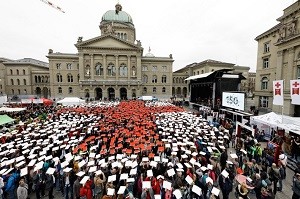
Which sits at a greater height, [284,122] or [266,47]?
[266,47]

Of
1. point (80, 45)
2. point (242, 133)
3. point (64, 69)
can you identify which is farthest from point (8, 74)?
point (242, 133)

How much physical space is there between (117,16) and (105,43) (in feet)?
56.1

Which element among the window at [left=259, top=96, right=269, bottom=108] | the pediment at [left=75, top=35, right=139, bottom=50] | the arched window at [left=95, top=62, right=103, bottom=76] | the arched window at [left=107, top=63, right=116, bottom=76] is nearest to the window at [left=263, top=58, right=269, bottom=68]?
the window at [left=259, top=96, right=269, bottom=108]

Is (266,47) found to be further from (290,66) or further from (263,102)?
(263,102)

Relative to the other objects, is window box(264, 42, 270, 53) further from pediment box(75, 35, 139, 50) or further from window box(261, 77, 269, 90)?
pediment box(75, 35, 139, 50)

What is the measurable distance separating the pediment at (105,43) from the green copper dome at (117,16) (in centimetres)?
1423

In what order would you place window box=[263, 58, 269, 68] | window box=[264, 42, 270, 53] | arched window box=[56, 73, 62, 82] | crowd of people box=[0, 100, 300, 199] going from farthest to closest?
arched window box=[56, 73, 62, 82] < window box=[263, 58, 269, 68] < window box=[264, 42, 270, 53] < crowd of people box=[0, 100, 300, 199]

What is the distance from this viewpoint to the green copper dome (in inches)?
2406

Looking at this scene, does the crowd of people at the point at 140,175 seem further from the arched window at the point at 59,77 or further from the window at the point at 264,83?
the arched window at the point at 59,77

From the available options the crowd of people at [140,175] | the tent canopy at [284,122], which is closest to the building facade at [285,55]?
the tent canopy at [284,122]

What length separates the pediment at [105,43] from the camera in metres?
49.7

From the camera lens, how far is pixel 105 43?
50.8 meters

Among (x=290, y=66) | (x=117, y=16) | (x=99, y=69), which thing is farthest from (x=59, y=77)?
(x=290, y=66)

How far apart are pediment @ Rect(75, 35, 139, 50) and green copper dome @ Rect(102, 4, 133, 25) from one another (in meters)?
14.2
